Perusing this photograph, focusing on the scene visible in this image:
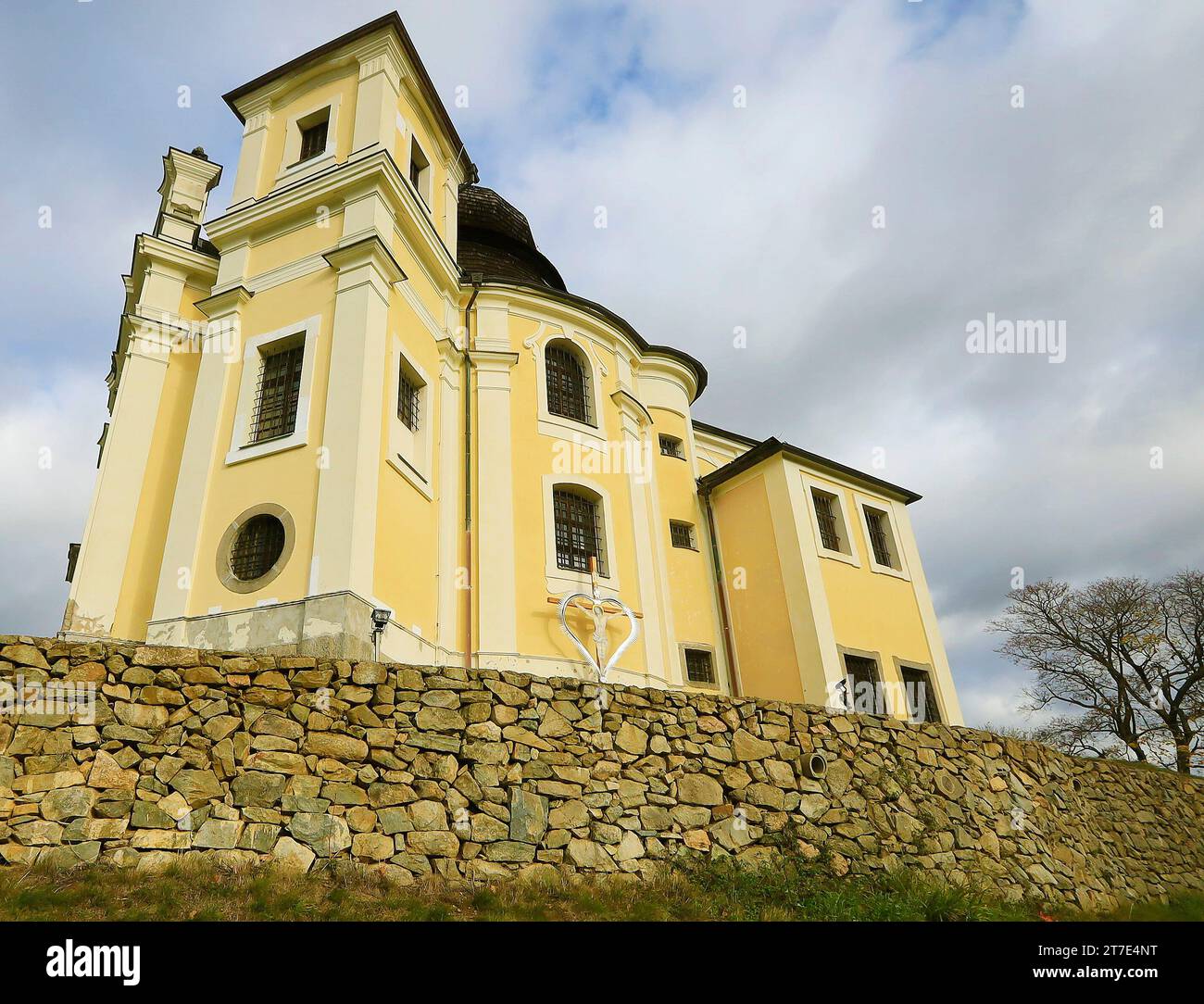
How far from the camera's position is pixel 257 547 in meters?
11.8

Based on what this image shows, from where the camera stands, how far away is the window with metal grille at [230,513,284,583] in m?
11.5

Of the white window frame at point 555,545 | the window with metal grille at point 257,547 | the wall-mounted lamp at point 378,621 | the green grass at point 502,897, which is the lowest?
the green grass at point 502,897

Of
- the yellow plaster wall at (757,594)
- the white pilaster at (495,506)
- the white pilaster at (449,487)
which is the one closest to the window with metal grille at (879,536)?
the yellow plaster wall at (757,594)

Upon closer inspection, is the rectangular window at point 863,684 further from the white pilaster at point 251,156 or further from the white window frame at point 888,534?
the white pilaster at point 251,156

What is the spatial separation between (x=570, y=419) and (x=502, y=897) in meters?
11.3

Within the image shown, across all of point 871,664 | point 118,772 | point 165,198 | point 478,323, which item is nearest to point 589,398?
point 478,323

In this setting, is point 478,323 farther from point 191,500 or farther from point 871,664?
point 871,664

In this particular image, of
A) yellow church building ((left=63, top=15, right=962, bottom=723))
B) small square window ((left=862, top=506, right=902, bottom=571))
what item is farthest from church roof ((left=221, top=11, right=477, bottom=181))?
small square window ((left=862, top=506, right=902, bottom=571))

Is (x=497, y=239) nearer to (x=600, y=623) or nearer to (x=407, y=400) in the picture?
(x=407, y=400)

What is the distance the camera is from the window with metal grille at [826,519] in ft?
57.5

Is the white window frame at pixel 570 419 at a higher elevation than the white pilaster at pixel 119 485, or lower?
higher

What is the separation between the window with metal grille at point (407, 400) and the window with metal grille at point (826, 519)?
29.5 feet

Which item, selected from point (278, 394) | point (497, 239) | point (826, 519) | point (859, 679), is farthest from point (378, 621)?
point (497, 239)

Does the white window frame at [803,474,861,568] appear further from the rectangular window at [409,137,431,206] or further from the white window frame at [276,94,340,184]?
the white window frame at [276,94,340,184]
